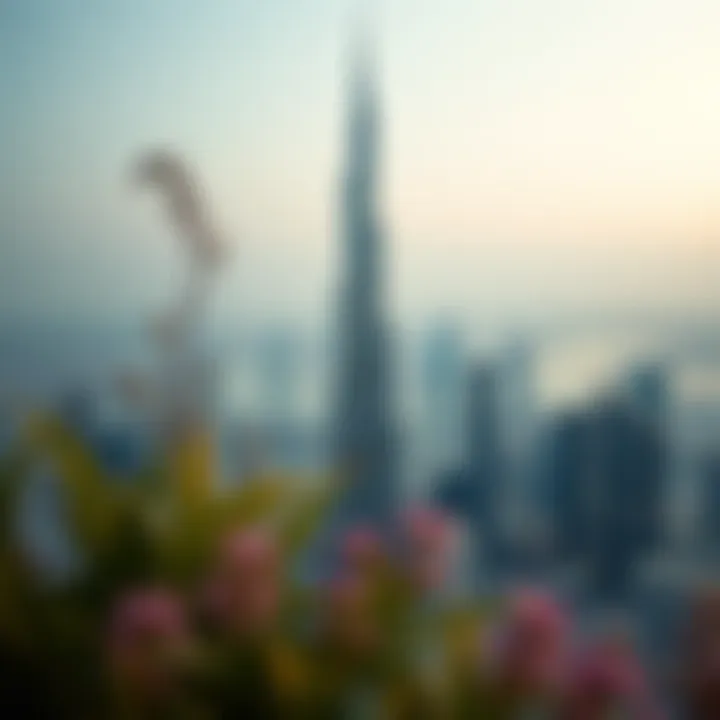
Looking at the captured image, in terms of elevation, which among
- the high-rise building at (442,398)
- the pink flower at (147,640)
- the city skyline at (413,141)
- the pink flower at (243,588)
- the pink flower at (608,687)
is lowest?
the pink flower at (608,687)

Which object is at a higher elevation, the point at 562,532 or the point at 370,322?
the point at 370,322

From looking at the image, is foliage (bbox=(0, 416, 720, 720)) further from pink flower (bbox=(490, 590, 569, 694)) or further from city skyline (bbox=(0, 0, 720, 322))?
city skyline (bbox=(0, 0, 720, 322))

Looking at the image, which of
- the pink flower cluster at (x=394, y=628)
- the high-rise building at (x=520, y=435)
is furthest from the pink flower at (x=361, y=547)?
the high-rise building at (x=520, y=435)

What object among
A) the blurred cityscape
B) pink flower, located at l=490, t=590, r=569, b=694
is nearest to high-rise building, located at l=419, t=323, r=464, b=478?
the blurred cityscape

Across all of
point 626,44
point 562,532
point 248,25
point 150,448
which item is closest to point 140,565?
point 150,448

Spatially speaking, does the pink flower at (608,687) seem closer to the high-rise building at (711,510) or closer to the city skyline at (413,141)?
the high-rise building at (711,510)

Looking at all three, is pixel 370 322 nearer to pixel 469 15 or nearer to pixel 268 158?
pixel 268 158
